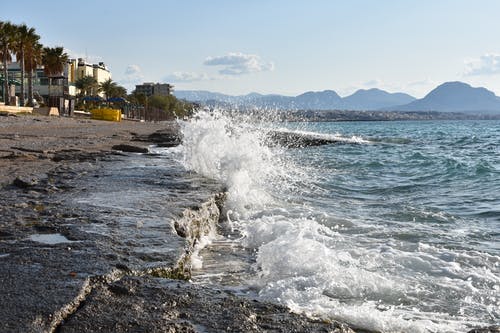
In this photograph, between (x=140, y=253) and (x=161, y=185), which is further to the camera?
(x=161, y=185)

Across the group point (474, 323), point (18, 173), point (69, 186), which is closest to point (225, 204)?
point (69, 186)

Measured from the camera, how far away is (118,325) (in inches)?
102

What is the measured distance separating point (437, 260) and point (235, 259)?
6.96 feet

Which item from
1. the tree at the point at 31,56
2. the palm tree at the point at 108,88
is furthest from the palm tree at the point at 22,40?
the palm tree at the point at 108,88

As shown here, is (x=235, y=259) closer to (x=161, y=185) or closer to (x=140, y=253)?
(x=140, y=253)

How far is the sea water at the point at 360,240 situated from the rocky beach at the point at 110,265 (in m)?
0.64

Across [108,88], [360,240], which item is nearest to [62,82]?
[108,88]

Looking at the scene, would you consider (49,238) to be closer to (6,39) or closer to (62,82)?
(6,39)

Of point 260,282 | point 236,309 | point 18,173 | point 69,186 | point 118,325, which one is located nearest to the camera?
point 118,325

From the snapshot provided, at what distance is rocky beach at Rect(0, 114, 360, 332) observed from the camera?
8.80 feet

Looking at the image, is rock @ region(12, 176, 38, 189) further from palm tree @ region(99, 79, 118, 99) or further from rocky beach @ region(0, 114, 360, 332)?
palm tree @ region(99, 79, 118, 99)

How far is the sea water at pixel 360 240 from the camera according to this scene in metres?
3.95

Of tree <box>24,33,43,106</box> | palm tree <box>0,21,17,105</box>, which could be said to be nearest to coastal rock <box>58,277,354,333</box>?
palm tree <box>0,21,17,105</box>

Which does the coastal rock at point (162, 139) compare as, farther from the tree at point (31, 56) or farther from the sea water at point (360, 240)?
the tree at point (31, 56)
